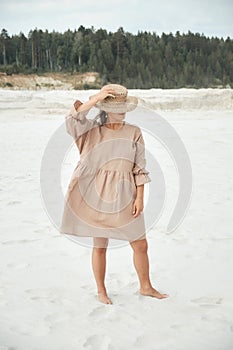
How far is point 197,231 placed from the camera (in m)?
3.20

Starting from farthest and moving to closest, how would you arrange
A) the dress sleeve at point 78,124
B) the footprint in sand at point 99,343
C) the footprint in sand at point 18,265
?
the footprint in sand at point 18,265
the dress sleeve at point 78,124
the footprint in sand at point 99,343

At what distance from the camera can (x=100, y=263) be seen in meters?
2.22

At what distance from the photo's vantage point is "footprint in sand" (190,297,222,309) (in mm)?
2244

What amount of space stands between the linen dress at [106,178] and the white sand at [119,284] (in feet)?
1.11

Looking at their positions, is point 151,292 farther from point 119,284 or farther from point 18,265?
point 18,265

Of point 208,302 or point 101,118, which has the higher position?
point 101,118

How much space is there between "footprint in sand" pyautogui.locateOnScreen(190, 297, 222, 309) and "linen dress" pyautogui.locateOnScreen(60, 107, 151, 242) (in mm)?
429

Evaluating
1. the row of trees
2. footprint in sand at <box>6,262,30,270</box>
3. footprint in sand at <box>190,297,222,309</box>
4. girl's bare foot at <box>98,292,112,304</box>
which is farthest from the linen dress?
the row of trees

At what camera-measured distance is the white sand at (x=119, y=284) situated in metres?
2.00

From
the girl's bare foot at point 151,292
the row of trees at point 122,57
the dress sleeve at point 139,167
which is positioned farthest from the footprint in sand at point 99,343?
the row of trees at point 122,57

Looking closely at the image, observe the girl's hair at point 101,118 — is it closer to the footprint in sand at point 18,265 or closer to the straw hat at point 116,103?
the straw hat at point 116,103

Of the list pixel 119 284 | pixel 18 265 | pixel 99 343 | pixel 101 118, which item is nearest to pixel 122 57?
pixel 18 265

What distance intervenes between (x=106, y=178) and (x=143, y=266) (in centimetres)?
42

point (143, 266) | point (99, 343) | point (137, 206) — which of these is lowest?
point (99, 343)
